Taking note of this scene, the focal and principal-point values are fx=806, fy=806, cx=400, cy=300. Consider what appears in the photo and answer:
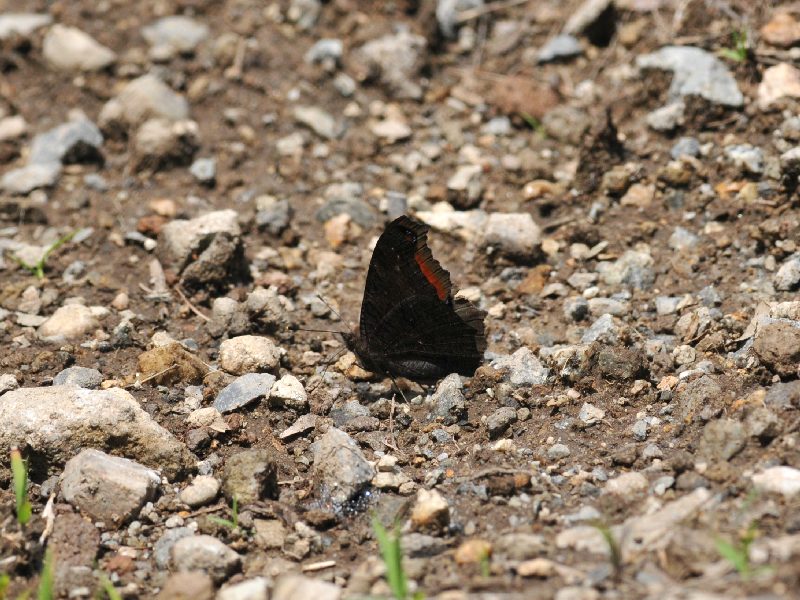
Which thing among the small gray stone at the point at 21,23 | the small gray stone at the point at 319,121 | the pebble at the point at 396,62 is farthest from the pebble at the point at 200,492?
the small gray stone at the point at 21,23

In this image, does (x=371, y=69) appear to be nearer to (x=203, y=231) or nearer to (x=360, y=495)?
(x=203, y=231)

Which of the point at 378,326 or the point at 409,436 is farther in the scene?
the point at 378,326

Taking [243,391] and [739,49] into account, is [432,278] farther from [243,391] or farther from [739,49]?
[739,49]

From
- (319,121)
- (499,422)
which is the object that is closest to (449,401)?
(499,422)

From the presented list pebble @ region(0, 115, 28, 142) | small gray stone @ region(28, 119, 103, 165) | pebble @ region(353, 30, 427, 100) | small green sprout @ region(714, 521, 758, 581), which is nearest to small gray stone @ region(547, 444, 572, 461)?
small green sprout @ region(714, 521, 758, 581)

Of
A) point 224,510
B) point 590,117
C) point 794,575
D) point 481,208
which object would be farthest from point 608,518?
point 590,117

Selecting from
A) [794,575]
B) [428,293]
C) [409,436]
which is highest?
[794,575]

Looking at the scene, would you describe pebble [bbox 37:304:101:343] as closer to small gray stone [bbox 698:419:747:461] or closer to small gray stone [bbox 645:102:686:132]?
small gray stone [bbox 698:419:747:461]
